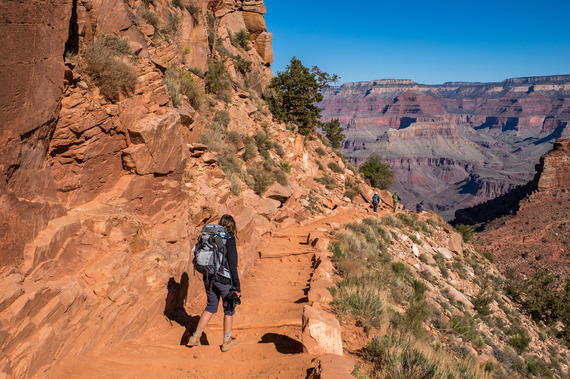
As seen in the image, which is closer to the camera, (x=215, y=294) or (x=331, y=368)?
(x=331, y=368)

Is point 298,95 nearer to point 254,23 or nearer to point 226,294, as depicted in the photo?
point 254,23

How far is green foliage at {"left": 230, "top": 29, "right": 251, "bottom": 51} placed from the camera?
27422 millimetres

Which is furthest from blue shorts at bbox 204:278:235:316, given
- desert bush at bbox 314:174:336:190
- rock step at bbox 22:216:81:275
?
desert bush at bbox 314:174:336:190

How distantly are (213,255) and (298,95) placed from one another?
21.8 meters

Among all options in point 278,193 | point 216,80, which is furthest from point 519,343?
point 216,80

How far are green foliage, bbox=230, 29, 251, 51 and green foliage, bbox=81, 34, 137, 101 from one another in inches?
880

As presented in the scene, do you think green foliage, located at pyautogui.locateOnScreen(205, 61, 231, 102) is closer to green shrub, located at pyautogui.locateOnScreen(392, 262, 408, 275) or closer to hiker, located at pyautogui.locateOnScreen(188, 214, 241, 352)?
green shrub, located at pyautogui.locateOnScreen(392, 262, 408, 275)

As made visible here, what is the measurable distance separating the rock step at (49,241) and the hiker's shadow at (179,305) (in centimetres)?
191

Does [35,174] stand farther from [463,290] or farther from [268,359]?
[463,290]

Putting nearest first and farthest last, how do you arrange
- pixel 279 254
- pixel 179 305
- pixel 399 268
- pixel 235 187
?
pixel 179 305 < pixel 279 254 < pixel 235 187 < pixel 399 268

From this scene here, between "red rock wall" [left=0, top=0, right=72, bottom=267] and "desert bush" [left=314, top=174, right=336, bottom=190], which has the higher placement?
"red rock wall" [left=0, top=0, right=72, bottom=267]

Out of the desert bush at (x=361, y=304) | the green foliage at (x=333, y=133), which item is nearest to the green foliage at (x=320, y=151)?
the green foliage at (x=333, y=133)

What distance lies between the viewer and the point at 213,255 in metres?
5.01

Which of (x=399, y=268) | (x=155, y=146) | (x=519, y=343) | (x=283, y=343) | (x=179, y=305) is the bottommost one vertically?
(x=519, y=343)
